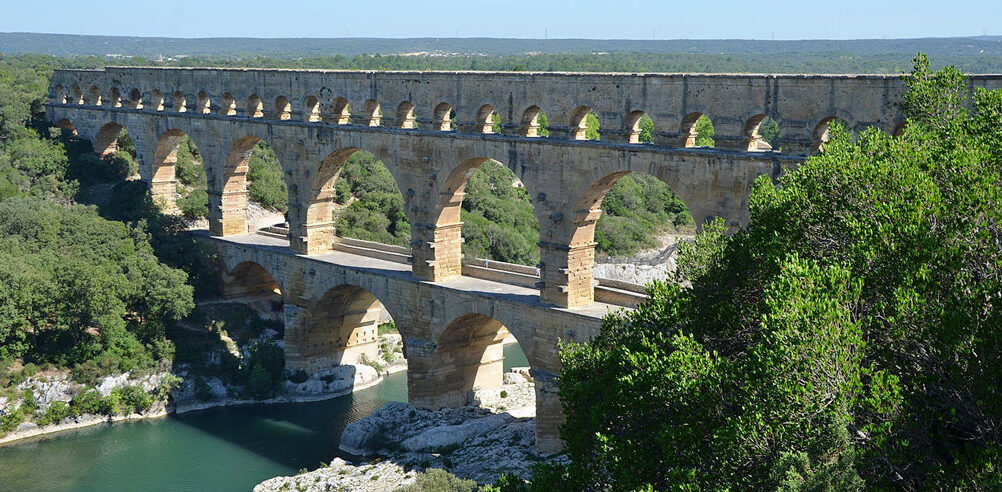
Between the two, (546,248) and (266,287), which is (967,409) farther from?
(266,287)

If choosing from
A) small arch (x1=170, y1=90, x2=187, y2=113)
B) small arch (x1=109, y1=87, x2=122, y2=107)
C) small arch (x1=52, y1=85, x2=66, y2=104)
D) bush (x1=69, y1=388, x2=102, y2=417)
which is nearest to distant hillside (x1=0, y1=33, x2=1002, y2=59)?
small arch (x1=52, y1=85, x2=66, y2=104)

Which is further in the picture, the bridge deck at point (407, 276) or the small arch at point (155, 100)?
the small arch at point (155, 100)

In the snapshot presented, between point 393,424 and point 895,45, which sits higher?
point 895,45

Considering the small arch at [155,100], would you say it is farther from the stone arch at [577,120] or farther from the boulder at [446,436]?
the stone arch at [577,120]

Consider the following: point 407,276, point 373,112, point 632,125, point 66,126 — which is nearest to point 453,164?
point 407,276

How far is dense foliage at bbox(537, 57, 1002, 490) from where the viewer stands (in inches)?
386

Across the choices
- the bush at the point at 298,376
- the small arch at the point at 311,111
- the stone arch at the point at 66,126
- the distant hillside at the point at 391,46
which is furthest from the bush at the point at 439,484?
the distant hillside at the point at 391,46

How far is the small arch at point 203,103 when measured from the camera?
29.5 metres

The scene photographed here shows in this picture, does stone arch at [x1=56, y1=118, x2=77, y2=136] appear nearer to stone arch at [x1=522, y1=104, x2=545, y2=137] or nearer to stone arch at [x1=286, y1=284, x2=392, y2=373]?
stone arch at [x1=286, y1=284, x2=392, y2=373]

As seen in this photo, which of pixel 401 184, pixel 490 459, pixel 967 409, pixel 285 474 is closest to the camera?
pixel 967 409

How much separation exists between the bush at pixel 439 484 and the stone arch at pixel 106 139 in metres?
19.6

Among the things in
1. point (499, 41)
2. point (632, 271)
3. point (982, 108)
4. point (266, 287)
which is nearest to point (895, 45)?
point (499, 41)

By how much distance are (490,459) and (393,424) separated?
292 centimetres

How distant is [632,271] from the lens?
3469cm
